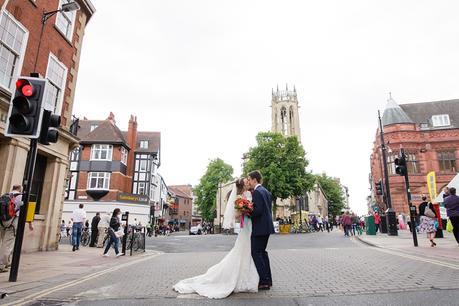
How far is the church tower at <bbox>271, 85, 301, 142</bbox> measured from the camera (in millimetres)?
73875

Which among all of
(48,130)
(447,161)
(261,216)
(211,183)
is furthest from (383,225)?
(211,183)

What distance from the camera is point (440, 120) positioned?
128ft

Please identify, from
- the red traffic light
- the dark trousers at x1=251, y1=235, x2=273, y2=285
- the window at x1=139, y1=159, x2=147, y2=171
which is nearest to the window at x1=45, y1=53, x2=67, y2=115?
the red traffic light

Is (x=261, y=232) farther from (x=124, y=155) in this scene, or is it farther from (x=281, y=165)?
(x=124, y=155)

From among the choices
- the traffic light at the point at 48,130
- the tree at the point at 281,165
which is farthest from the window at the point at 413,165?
the traffic light at the point at 48,130

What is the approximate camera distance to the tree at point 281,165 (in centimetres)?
3956

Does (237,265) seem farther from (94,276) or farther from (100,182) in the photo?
(100,182)

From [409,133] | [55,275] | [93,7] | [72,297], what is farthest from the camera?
[409,133]

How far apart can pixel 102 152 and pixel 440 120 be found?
43.1 metres

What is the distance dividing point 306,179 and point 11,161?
3628 centimetres

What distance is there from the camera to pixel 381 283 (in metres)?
5.18

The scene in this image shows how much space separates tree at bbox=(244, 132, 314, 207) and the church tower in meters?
31.1

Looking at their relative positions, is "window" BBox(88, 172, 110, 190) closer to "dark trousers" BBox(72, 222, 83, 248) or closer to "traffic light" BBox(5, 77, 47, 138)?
"dark trousers" BBox(72, 222, 83, 248)

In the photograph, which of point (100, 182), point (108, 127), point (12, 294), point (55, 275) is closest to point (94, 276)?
point (55, 275)
